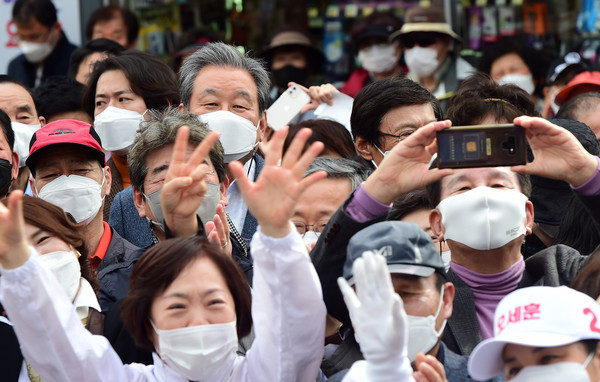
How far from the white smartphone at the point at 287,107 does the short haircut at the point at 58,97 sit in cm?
126

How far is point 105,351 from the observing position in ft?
10.9

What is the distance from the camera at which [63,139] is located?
487cm

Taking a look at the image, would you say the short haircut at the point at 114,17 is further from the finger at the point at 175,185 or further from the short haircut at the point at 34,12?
the finger at the point at 175,185

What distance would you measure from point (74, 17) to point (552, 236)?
478 centimetres

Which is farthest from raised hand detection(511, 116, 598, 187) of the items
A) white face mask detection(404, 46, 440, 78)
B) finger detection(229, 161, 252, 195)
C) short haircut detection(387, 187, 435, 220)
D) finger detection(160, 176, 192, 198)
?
white face mask detection(404, 46, 440, 78)

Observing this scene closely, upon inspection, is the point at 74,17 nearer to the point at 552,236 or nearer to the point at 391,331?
the point at 552,236

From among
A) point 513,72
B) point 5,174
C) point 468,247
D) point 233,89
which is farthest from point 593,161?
point 513,72

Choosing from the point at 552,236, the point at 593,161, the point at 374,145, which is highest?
the point at 593,161

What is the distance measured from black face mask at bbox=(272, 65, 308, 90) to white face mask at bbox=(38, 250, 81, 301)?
3.80 m

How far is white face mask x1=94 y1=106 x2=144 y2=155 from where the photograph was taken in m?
5.62

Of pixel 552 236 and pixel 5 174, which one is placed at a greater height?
pixel 5 174

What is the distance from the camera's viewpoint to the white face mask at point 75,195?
189 inches

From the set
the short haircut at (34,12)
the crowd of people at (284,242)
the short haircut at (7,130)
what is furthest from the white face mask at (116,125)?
the short haircut at (34,12)

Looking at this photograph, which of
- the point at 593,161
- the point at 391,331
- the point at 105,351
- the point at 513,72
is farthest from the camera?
the point at 513,72
